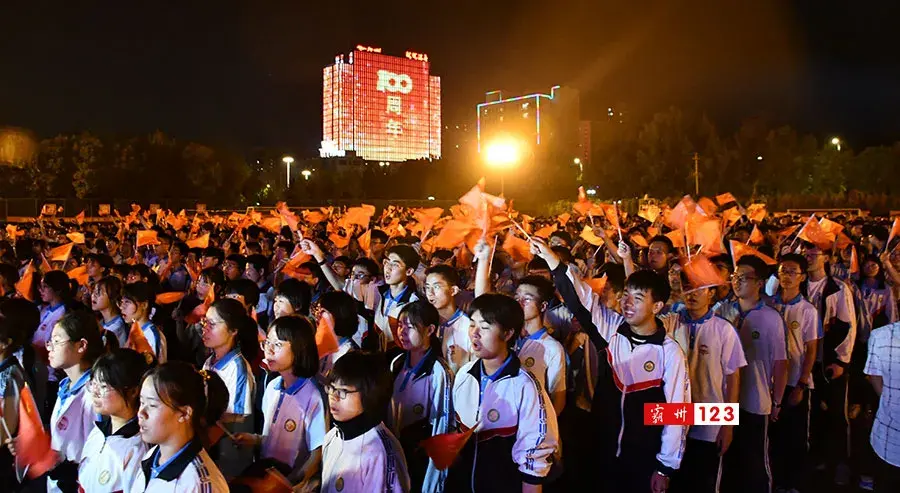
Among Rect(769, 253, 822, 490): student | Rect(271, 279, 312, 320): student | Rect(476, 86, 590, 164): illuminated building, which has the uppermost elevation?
Rect(476, 86, 590, 164): illuminated building

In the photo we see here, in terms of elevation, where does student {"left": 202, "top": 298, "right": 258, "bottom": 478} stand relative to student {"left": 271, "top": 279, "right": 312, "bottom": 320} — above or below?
below

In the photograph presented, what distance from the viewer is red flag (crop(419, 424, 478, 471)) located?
11.0ft

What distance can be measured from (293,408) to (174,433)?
952 millimetres

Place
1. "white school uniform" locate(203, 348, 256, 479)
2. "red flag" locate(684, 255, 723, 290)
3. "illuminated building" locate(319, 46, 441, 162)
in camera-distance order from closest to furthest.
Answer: "white school uniform" locate(203, 348, 256, 479) → "red flag" locate(684, 255, 723, 290) → "illuminated building" locate(319, 46, 441, 162)

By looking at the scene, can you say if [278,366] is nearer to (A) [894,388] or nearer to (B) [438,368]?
(B) [438,368]

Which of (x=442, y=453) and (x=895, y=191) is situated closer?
(x=442, y=453)

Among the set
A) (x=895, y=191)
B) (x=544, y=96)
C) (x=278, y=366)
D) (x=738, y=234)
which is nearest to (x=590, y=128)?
(x=544, y=96)

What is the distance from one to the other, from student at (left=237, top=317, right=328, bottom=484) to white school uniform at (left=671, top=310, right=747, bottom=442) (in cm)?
234

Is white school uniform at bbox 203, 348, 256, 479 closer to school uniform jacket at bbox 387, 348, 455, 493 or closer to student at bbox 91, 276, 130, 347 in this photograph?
school uniform jacket at bbox 387, 348, 455, 493

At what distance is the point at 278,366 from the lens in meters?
3.86

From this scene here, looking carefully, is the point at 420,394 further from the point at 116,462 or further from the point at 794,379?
the point at 794,379

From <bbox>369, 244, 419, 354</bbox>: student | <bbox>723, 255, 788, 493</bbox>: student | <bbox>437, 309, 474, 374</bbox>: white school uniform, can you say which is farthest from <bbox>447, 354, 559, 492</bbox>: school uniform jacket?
<bbox>369, 244, 419, 354</bbox>: student

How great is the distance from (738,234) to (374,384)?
781 centimetres

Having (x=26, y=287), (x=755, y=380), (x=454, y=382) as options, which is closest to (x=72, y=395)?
(x=454, y=382)
